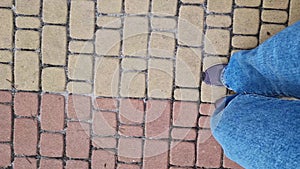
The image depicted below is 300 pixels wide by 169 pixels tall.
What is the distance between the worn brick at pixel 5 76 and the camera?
2.10 metres

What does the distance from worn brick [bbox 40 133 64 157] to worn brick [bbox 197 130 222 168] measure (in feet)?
2.35

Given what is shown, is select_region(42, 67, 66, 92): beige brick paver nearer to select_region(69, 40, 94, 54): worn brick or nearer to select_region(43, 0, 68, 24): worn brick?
select_region(69, 40, 94, 54): worn brick

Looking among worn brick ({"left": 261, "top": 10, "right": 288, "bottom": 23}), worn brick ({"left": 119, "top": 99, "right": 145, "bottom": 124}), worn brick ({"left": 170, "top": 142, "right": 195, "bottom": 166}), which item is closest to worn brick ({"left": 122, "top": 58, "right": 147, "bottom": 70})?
worn brick ({"left": 119, "top": 99, "right": 145, "bottom": 124})

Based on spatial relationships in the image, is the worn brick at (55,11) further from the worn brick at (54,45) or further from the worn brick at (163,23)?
the worn brick at (163,23)

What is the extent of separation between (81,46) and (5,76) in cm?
42

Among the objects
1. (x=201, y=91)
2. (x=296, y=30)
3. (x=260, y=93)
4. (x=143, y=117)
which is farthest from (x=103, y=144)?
(x=296, y=30)

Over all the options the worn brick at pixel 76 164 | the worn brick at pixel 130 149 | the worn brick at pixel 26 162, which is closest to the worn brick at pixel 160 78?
the worn brick at pixel 130 149

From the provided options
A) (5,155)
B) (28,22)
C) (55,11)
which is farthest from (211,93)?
(5,155)

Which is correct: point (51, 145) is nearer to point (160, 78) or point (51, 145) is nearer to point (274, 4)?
point (160, 78)

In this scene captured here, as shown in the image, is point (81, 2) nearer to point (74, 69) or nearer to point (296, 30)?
point (74, 69)

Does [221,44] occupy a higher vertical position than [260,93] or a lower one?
higher

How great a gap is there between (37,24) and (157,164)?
Result: 95cm

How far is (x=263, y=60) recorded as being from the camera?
155cm

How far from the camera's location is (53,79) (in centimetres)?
211
